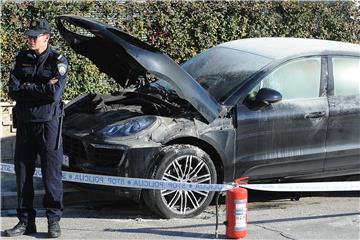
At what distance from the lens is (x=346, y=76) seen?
676 cm

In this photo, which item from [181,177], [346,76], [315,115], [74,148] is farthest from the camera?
[346,76]

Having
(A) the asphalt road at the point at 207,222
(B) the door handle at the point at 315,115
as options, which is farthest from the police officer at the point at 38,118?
(B) the door handle at the point at 315,115

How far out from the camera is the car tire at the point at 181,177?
5879 millimetres

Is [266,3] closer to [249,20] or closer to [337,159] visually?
[249,20]

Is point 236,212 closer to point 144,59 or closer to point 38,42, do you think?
point 144,59

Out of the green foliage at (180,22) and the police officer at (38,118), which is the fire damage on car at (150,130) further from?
the green foliage at (180,22)

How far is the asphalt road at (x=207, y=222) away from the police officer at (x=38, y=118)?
0.91ft

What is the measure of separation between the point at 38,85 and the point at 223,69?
2.26 metres

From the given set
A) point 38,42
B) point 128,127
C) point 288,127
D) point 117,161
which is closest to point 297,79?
point 288,127

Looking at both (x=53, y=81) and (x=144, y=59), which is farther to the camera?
(x=144, y=59)

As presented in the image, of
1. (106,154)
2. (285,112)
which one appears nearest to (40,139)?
(106,154)

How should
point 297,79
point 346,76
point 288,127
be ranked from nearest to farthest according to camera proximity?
1. point 288,127
2. point 297,79
3. point 346,76

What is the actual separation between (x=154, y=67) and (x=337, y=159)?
2.23 meters

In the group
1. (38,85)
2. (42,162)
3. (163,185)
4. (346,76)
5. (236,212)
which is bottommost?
(236,212)
